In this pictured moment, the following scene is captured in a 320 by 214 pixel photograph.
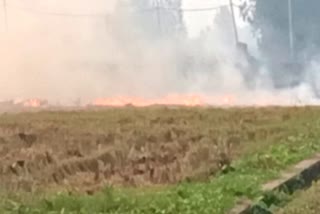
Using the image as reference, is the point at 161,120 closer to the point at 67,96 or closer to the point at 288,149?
the point at 288,149

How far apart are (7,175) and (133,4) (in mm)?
24687

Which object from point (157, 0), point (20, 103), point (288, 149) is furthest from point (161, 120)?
point (157, 0)

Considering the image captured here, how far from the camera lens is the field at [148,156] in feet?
32.1

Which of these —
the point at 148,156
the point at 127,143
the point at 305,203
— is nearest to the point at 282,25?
the point at 127,143

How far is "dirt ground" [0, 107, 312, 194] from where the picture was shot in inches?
477

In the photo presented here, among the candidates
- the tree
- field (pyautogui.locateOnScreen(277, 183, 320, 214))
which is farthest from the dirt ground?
the tree

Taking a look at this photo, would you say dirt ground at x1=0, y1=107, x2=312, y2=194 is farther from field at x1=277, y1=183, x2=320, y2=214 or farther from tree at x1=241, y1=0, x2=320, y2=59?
tree at x1=241, y1=0, x2=320, y2=59

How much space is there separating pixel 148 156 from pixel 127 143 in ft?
4.39

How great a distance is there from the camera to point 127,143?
15.2 meters

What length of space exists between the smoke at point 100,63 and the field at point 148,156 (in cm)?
1072

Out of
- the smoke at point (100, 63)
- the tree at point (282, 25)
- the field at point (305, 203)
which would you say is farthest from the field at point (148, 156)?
the tree at point (282, 25)

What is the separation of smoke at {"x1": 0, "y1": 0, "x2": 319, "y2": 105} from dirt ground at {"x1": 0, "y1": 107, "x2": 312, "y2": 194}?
1006cm

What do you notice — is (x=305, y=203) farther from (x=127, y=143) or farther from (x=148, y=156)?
(x=127, y=143)

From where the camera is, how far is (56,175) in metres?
12.4
